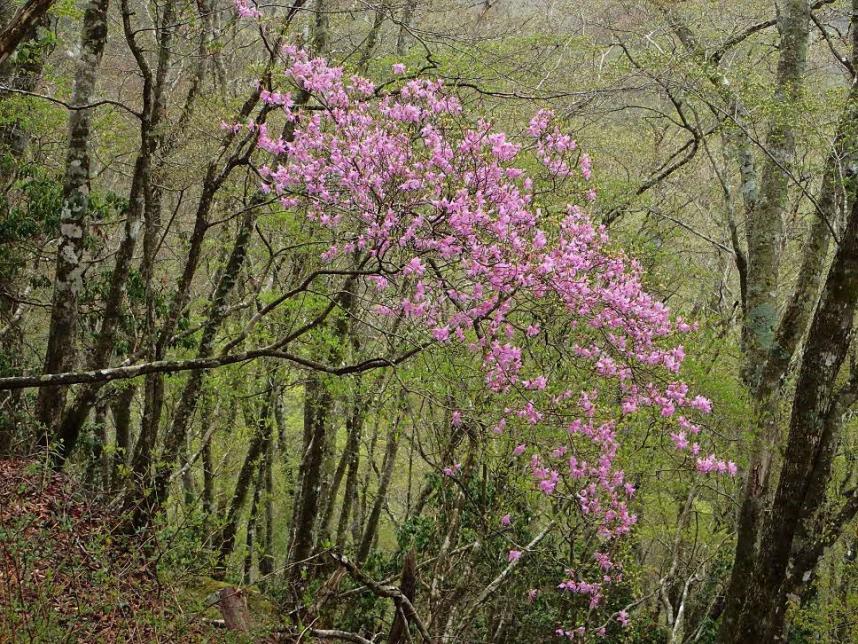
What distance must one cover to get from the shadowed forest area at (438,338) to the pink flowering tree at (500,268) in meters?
0.04

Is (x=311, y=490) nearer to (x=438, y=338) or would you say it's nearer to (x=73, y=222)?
(x=438, y=338)

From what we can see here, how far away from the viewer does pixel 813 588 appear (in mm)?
10648

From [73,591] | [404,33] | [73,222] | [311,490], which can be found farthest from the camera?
[404,33]

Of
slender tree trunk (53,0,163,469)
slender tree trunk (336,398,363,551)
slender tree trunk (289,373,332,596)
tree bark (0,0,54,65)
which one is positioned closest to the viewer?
tree bark (0,0,54,65)

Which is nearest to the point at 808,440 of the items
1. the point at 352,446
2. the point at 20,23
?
the point at 20,23

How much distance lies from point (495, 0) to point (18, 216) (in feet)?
25.5

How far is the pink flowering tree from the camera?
245 inches

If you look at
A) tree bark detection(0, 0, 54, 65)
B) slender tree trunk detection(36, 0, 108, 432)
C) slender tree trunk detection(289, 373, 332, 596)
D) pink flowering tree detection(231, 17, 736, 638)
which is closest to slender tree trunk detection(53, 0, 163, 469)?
slender tree trunk detection(36, 0, 108, 432)

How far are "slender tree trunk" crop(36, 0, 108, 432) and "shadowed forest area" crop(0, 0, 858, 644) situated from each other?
1.0 inches

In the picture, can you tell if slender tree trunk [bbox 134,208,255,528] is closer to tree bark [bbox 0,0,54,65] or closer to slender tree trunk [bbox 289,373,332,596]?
slender tree trunk [bbox 289,373,332,596]

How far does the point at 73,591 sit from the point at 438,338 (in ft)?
10.7

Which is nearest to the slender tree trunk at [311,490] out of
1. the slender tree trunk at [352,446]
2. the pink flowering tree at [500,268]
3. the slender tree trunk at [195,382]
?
the slender tree trunk at [352,446]

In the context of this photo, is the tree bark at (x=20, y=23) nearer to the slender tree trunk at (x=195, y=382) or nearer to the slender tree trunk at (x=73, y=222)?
the slender tree trunk at (x=73, y=222)

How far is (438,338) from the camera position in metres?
6.48
